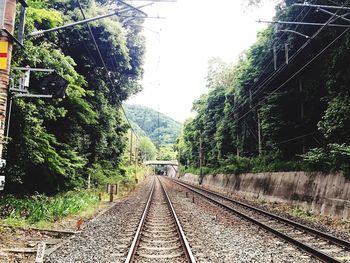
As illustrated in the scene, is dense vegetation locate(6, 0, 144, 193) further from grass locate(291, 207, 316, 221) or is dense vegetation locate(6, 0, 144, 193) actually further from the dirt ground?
grass locate(291, 207, 316, 221)

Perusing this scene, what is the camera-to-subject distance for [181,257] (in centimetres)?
686

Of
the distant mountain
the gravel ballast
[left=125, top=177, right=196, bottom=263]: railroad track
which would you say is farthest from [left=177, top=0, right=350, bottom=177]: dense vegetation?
the distant mountain

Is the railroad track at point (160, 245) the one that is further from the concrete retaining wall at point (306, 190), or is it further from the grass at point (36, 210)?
the concrete retaining wall at point (306, 190)

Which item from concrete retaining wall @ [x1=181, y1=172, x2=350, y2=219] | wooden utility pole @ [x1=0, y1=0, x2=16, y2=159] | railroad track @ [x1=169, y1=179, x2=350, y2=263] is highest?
wooden utility pole @ [x1=0, y1=0, x2=16, y2=159]

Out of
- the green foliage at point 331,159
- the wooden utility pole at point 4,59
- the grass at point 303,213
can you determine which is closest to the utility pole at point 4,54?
the wooden utility pole at point 4,59

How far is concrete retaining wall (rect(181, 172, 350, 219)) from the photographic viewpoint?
1286cm

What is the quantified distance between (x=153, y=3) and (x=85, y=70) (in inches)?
627

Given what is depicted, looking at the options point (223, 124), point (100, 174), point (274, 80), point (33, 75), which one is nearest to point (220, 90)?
point (223, 124)

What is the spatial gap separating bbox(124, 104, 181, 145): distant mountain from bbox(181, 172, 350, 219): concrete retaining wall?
19.3 meters

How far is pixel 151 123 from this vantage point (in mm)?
96062

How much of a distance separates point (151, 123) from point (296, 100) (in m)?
76.9

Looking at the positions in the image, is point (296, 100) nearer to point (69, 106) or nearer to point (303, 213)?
point (303, 213)

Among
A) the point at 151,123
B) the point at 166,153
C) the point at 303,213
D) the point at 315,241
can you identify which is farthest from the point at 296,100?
the point at 166,153

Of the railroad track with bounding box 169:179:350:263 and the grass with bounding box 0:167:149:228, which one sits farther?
the grass with bounding box 0:167:149:228
